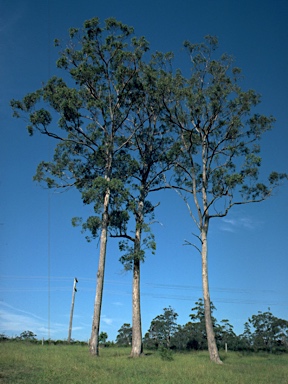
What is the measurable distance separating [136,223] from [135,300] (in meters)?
5.11

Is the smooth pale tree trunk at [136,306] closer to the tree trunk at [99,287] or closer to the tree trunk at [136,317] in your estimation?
the tree trunk at [136,317]

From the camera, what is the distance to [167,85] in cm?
2642

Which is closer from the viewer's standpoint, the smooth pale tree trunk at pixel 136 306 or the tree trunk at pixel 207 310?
the tree trunk at pixel 207 310

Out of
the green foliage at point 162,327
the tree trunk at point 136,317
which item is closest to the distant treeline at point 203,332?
the green foliage at point 162,327

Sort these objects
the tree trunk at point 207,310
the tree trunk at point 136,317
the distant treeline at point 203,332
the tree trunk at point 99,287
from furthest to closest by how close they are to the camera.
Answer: the distant treeline at point 203,332 → the tree trunk at point 136,317 → the tree trunk at point 207,310 → the tree trunk at point 99,287

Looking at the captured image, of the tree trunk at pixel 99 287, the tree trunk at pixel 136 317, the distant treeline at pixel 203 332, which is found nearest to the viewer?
the tree trunk at pixel 99 287

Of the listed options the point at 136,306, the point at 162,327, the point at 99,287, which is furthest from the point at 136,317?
the point at 162,327

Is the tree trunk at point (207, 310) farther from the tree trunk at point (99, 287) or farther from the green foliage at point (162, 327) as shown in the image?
the green foliage at point (162, 327)

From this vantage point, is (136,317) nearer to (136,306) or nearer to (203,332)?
(136,306)

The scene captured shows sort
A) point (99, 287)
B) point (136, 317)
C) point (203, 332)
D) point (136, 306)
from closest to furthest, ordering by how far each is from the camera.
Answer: point (99, 287), point (136, 317), point (136, 306), point (203, 332)

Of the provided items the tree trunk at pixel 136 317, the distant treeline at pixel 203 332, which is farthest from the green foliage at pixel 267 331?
the tree trunk at pixel 136 317

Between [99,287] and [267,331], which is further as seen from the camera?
[267,331]

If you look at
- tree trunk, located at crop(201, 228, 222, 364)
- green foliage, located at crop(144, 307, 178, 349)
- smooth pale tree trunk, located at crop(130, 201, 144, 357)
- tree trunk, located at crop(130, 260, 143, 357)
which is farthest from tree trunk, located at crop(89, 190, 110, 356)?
green foliage, located at crop(144, 307, 178, 349)

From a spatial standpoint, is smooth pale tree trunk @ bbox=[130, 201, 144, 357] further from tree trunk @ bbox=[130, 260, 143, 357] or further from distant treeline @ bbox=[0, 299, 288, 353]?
distant treeline @ bbox=[0, 299, 288, 353]
